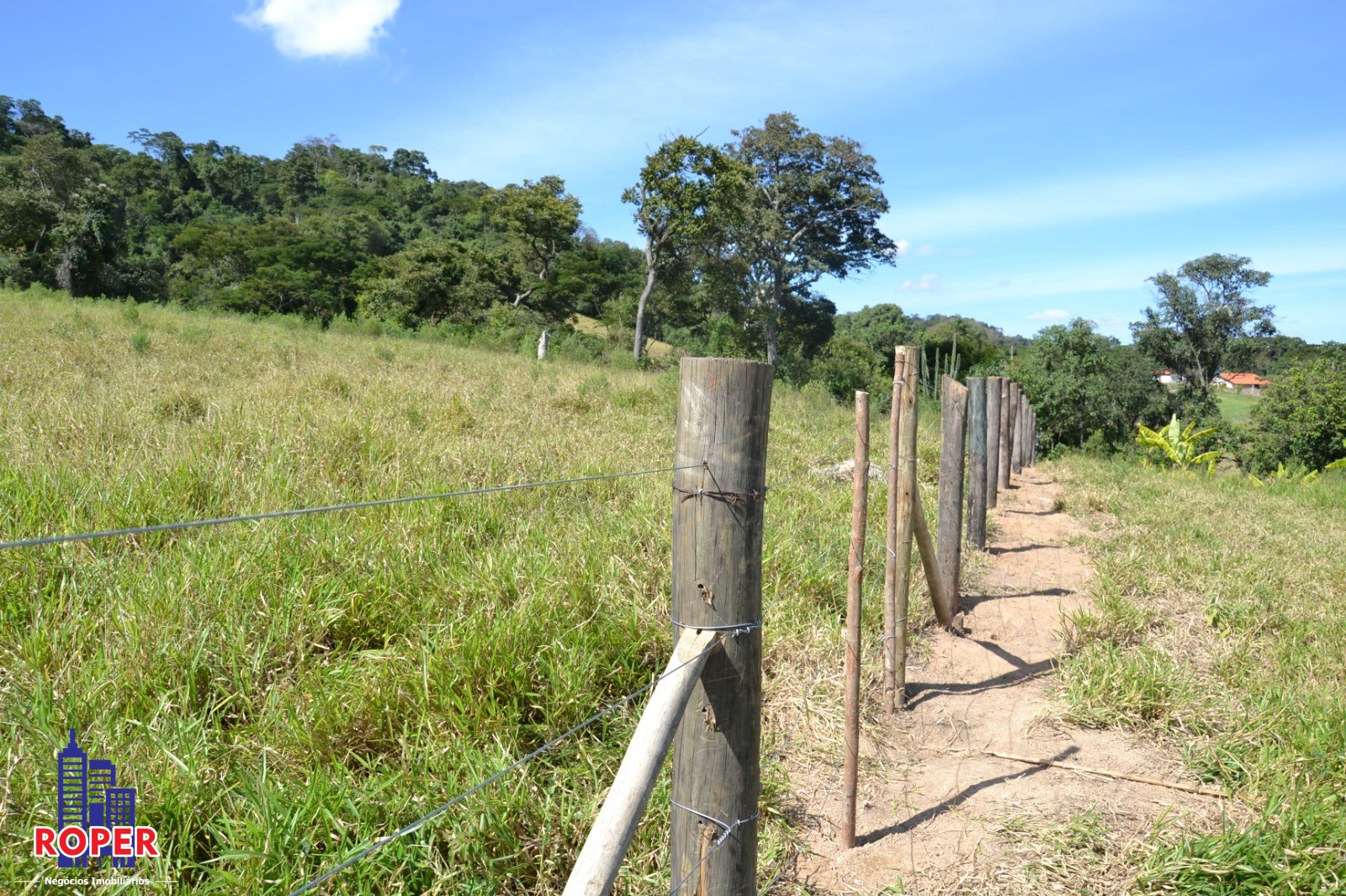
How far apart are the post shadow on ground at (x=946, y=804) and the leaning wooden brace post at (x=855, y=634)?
122 millimetres

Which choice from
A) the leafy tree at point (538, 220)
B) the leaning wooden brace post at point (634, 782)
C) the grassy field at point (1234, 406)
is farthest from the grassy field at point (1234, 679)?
the grassy field at point (1234, 406)

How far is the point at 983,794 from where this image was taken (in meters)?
2.96

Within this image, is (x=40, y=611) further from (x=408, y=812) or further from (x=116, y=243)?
(x=116, y=243)

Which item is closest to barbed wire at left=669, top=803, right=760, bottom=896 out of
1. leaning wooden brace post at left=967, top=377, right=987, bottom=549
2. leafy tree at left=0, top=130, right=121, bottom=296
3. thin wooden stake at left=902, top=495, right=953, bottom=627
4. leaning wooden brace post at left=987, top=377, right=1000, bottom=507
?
thin wooden stake at left=902, top=495, right=953, bottom=627

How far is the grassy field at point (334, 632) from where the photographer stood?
216 centimetres

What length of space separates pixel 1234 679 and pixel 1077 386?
2567cm

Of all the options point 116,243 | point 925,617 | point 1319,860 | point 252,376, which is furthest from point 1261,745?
point 116,243

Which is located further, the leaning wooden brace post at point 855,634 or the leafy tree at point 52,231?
the leafy tree at point 52,231

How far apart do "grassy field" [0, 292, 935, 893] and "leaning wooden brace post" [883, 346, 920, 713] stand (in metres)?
0.33

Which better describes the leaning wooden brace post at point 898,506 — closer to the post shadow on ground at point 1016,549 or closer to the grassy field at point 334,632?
the grassy field at point 334,632

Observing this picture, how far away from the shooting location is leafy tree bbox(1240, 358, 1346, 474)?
78.8ft

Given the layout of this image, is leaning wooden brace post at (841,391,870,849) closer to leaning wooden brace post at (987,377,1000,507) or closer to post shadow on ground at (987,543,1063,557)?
post shadow on ground at (987,543,1063,557)

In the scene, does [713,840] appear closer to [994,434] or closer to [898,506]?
[898,506]

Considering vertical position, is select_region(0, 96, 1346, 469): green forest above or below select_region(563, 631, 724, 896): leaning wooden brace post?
above
